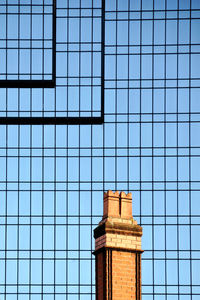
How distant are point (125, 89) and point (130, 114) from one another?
1484mm

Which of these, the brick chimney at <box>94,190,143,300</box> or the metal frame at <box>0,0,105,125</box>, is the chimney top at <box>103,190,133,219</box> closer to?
the brick chimney at <box>94,190,143,300</box>

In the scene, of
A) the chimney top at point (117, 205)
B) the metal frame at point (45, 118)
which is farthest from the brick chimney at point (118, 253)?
the metal frame at point (45, 118)

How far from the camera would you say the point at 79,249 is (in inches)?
2191

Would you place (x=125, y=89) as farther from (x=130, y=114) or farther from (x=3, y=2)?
(x=3, y=2)

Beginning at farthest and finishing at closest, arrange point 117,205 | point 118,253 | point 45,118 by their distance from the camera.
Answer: point 45,118, point 117,205, point 118,253

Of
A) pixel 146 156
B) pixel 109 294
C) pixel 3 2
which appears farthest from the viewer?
pixel 146 156

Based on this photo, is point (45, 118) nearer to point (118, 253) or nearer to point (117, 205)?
point (117, 205)

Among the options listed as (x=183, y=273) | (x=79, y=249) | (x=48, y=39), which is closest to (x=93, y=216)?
(x=79, y=249)

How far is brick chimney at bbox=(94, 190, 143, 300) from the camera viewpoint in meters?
24.1

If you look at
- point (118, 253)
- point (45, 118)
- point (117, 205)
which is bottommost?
point (118, 253)

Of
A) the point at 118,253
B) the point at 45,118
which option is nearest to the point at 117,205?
the point at 118,253

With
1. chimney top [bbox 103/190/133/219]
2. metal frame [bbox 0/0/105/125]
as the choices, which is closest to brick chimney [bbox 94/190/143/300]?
chimney top [bbox 103/190/133/219]

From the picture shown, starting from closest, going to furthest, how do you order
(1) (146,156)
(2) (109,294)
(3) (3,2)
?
1. (2) (109,294)
2. (3) (3,2)
3. (1) (146,156)

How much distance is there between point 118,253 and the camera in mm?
24469
